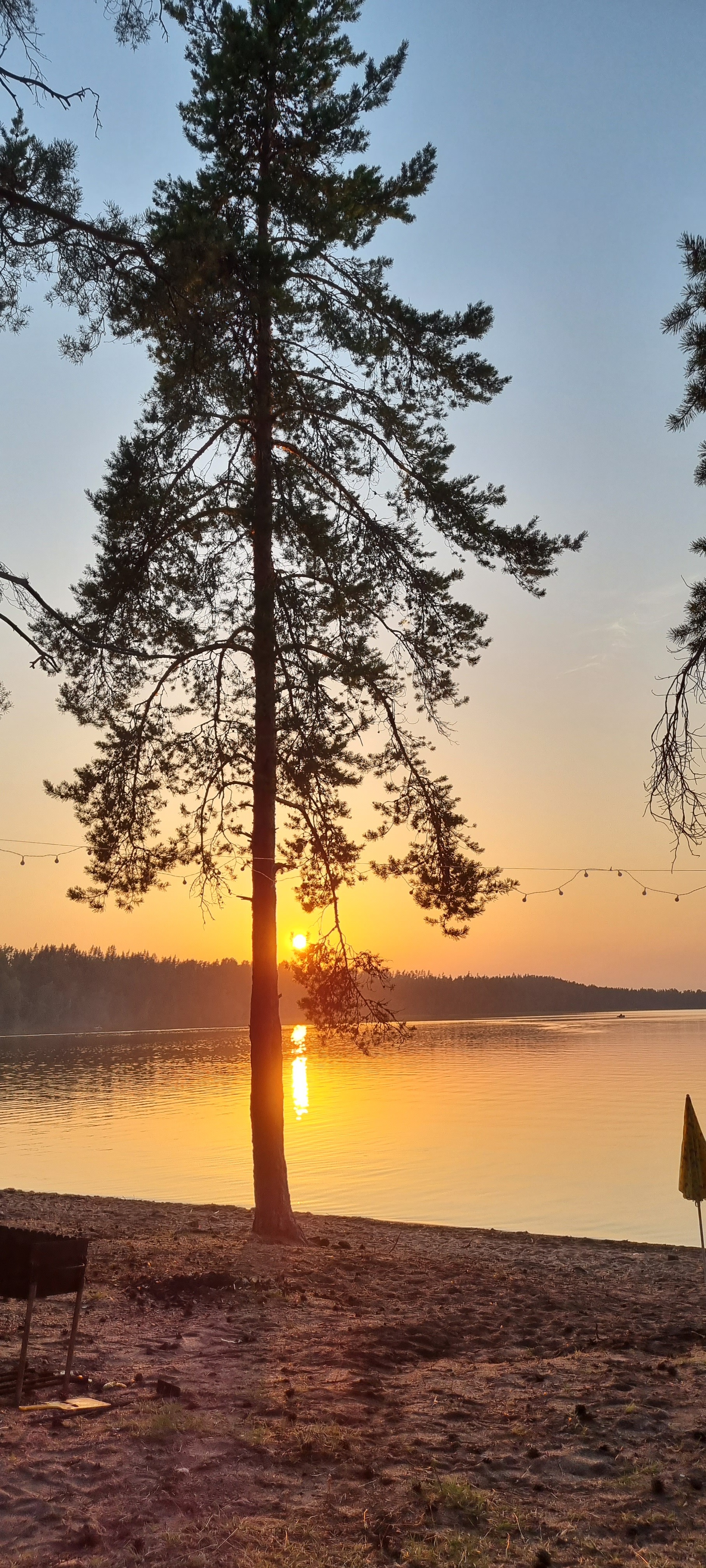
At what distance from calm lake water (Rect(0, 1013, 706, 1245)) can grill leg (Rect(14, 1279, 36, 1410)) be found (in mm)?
6567

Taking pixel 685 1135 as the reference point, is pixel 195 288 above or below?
above

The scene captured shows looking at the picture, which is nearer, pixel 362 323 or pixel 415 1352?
pixel 415 1352

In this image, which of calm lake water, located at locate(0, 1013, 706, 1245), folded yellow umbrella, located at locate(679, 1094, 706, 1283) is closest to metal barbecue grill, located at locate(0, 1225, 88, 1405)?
folded yellow umbrella, located at locate(679, 1094, 706, 1283)

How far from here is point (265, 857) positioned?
12.7 metres

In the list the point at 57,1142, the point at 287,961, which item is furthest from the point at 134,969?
the point at 287,961

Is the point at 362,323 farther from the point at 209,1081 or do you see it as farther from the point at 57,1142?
the point at 209,1081

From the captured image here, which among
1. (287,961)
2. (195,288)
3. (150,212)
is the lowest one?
(287,961)

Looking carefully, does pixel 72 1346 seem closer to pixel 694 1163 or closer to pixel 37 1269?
pixel 37 1269

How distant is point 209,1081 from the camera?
2271 inches

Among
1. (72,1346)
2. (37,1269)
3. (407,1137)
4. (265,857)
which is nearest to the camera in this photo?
(37,1269)

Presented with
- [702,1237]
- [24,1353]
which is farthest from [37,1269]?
[702,1237]

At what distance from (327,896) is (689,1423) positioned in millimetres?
7923

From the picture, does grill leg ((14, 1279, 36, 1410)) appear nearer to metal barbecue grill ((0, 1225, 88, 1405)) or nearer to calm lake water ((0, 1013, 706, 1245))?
metal barbecue grill ((0, 1225, 88, 1405))

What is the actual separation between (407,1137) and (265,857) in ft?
71.2
